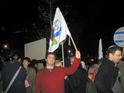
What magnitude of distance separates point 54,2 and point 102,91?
2257cm

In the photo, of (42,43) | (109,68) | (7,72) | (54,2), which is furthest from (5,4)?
(109,68)

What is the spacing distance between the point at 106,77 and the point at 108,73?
0.09 m

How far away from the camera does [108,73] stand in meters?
10.5

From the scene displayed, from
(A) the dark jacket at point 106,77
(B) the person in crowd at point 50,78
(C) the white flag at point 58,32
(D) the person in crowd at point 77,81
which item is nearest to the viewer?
(A) the dark jacket at point 106,77

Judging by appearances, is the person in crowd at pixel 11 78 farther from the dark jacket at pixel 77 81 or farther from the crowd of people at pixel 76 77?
the dark jacket at pixel 77 81

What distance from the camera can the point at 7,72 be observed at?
15.0 m

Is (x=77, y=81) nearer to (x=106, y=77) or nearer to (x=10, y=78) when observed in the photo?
(x=10, y=78)

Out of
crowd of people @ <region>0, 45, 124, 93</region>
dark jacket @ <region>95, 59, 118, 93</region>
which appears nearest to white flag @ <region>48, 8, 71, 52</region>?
crowd of people @ <region>0, 45, 124, 93</region>

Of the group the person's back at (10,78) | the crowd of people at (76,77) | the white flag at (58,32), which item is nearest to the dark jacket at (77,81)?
the crowd of people at (76,77)

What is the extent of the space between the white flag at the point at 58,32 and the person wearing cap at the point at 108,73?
229cm

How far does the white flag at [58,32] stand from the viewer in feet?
42.2

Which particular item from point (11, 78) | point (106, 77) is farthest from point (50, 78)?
point (11, 78)

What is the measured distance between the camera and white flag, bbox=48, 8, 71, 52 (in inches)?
506

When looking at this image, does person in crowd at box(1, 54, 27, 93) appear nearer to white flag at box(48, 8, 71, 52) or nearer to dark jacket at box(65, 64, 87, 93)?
dark jacket at box(65, 64, 87, 93)
